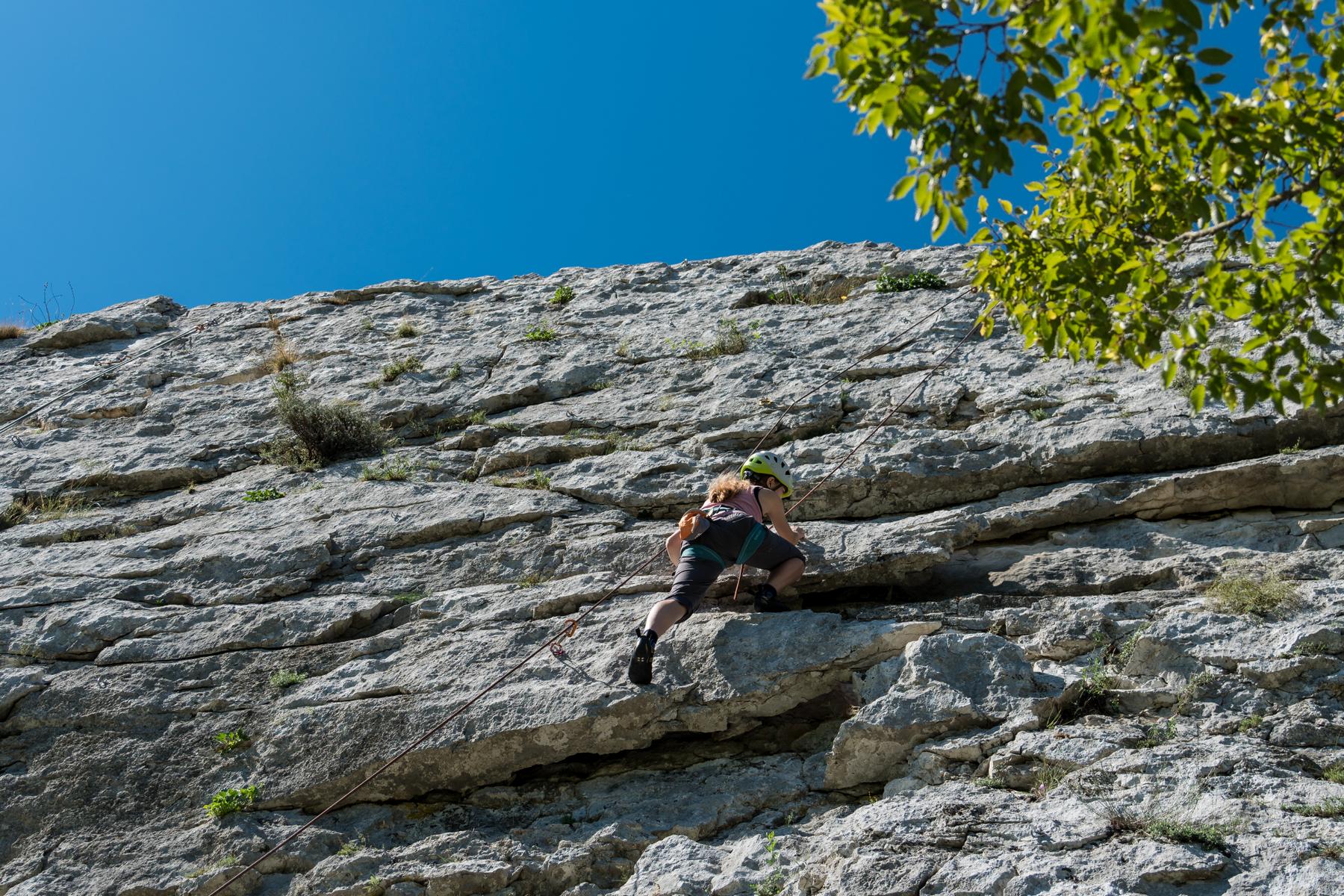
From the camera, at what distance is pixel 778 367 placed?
11961 mm

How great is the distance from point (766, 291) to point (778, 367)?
2643mm

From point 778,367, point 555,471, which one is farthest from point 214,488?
point 778,367

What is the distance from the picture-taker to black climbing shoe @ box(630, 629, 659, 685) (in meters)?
7.50

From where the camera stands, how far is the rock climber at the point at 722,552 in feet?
25.0

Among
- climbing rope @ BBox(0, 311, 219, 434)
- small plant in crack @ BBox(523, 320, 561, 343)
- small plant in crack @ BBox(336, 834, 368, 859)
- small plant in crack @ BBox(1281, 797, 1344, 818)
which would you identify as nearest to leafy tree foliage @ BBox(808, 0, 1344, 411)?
small plant in crack @ BBox(1281, 797, 1344, 818)

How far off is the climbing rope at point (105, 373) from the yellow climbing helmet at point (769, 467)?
9.95 metres

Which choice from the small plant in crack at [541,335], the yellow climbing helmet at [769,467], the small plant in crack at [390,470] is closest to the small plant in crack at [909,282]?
the small plant in crack at [541,335]

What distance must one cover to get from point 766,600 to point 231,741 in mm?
4052

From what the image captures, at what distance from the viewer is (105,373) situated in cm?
1496

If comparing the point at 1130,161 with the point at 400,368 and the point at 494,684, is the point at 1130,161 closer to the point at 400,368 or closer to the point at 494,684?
the point at 494,684

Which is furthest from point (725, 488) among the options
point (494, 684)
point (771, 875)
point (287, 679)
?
point (287, 679)

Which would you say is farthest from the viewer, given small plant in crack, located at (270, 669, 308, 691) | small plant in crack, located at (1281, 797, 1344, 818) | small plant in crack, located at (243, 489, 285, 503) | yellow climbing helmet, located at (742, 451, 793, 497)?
small plant in crack, located at (243, 489, 285, 503)

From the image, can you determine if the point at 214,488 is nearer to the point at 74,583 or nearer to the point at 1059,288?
the point at 74,583

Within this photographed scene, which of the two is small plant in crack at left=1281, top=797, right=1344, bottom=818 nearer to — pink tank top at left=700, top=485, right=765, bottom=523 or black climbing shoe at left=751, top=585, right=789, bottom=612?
black climbing shoe at left=751, top=585, right=789, bottom=612
